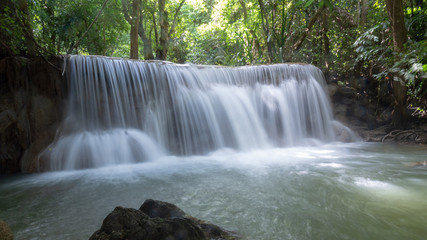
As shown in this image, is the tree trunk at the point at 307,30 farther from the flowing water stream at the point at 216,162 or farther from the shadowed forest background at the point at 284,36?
the flowing water stream at the point at 216,162

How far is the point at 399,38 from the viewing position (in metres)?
6.57

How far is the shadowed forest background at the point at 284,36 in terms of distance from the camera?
5.94m

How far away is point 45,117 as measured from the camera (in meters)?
5.31

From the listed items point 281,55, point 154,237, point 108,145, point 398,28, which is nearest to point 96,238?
point 154,237

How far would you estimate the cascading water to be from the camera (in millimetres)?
5453

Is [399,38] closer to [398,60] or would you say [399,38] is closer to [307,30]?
[398,60]

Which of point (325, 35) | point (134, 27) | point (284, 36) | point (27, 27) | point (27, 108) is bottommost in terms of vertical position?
point (27, 108)

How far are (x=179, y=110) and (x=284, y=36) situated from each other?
688cm

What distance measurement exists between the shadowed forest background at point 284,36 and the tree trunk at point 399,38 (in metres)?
0.02

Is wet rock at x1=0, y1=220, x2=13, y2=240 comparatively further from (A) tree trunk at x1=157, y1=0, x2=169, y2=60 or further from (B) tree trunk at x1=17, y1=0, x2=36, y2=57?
(A) tree trunk at x1=157, y1=0, x2=169, y2=60

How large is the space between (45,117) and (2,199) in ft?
7.79

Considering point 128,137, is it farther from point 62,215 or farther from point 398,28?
point 398,28

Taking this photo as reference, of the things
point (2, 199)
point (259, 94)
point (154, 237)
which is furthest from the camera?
point (259, 94)

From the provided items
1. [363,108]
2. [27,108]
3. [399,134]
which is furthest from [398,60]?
[27,108]
